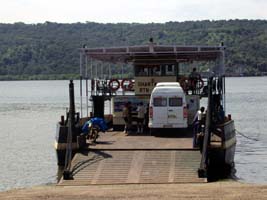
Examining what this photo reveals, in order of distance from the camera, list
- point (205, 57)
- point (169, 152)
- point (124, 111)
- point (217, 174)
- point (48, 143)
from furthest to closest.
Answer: point (48, 143) → point (205, 57) → point (124, 111) → point (217, 174) → point (169, 152)

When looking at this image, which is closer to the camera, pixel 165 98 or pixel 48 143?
pixel 165 98

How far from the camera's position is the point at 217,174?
942 inches

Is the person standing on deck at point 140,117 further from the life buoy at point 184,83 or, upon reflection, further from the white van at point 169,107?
the life buoy at point 184,83

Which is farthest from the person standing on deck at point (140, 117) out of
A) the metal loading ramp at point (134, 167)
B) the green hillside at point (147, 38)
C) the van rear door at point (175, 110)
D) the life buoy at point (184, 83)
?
the green hillside at point (147, 38)

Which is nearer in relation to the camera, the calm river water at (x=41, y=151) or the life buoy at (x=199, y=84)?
the calm river water at (x=41, y=151)

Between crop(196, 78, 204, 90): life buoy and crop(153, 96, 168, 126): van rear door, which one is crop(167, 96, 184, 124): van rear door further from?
crop(196, 78, 204, 90): life buoy

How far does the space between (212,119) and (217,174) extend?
1.89 m

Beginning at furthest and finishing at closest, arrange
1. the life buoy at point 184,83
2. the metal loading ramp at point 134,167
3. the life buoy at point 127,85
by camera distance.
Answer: the life buoy at point 127,85 → the life buoy at point 184,83 → the metal loading ramp at point 134,167

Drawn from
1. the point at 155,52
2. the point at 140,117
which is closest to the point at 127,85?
the point at 155,52

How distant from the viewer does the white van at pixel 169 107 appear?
86.5 ft

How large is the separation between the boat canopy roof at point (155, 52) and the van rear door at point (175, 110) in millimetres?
3453

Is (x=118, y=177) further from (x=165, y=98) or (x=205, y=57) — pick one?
(x=205, y=57)

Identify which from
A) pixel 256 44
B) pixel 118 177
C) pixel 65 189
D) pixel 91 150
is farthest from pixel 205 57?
pixel 256 44

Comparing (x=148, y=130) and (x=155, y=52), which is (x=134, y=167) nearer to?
(x=148, y=130)
